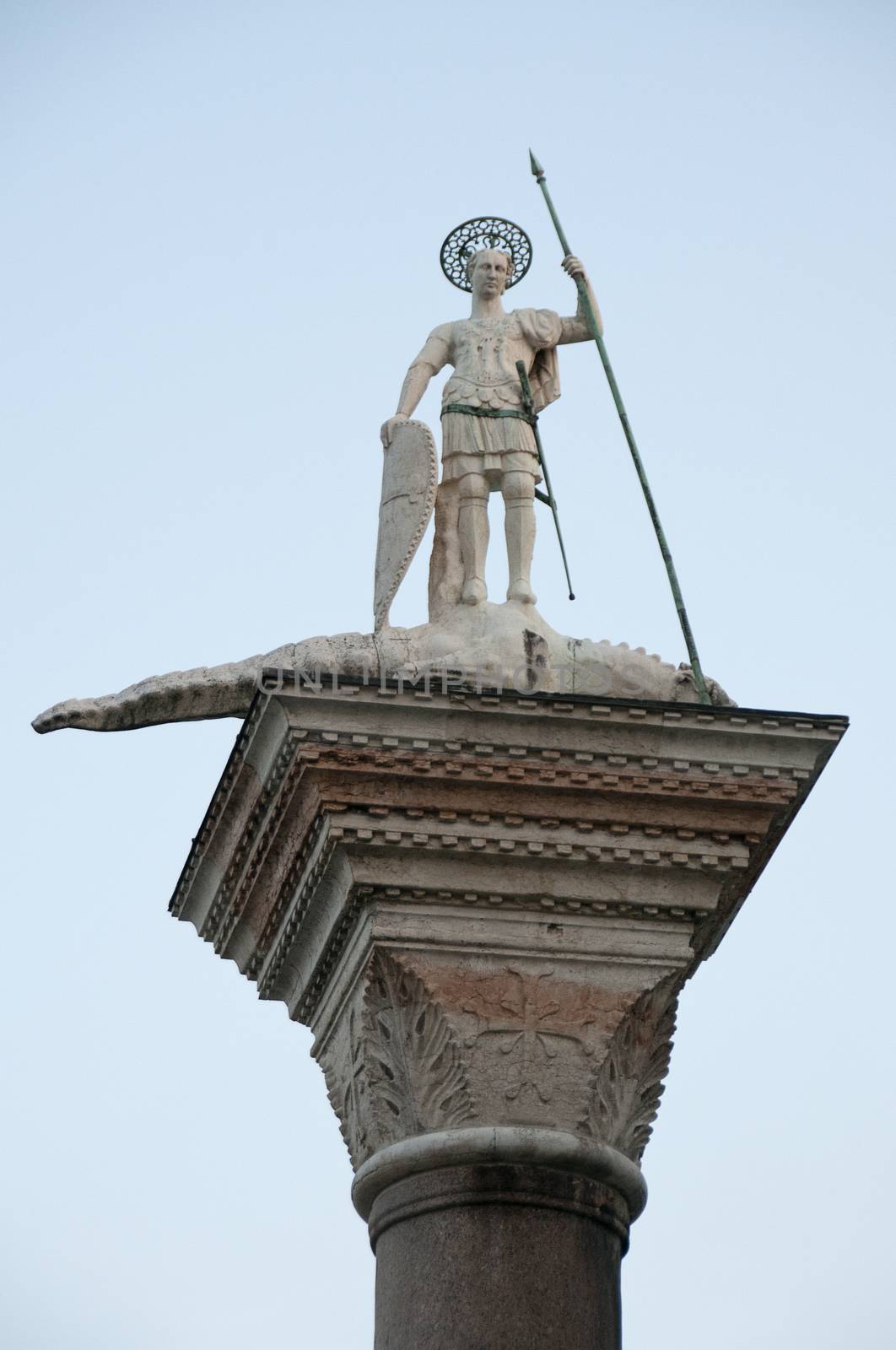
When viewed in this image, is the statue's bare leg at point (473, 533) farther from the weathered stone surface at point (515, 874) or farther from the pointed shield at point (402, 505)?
the weathered stone surface at point (515, 874)

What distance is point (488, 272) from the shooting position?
531 inches

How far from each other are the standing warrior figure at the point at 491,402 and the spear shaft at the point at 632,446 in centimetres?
5

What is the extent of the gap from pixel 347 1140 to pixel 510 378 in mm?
4480

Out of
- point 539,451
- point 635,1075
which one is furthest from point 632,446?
point 635,1075

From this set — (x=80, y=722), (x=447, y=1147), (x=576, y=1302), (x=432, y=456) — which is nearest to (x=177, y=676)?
(x=80, y=722)

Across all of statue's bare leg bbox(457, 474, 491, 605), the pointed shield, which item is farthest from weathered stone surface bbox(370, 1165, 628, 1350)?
statue's bare leg bbox(457, 474, 491, 605)

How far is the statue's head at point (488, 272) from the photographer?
13.5 metres

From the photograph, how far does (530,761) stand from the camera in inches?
420

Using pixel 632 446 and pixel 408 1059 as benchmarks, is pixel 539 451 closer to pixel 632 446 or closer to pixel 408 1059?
pixel 632 446

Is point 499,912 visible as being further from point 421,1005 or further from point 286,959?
point 286,959

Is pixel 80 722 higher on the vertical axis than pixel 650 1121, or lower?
higher

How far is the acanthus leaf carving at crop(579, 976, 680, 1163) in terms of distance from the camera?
34.5ft

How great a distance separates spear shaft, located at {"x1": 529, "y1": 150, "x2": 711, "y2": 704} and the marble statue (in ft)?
0.24

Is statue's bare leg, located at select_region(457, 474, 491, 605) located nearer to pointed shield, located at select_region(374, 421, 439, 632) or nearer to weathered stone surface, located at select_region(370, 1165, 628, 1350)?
pointed shield, located at select_region(374, 421, 439, 632)
